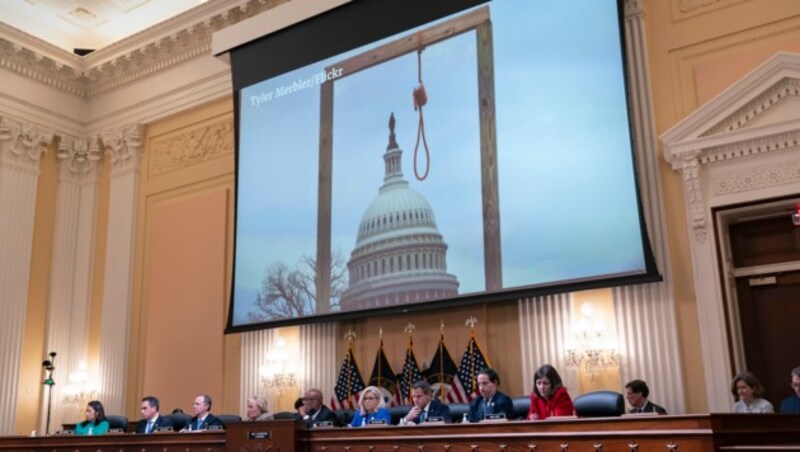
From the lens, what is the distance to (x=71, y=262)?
12.4 metres

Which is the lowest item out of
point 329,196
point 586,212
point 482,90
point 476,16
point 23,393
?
point 23,393

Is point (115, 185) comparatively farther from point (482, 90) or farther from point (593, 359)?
point (593, 359)

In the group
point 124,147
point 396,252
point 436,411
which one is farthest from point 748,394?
point 124,147

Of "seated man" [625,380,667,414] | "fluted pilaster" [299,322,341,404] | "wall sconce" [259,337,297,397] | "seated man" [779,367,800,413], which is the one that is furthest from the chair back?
"wall sconce" [259,337,297,397]

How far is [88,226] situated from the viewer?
12547 mm

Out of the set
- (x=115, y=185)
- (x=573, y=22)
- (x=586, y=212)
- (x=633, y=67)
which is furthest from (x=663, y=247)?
(x=115, y=185)

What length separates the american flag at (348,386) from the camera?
8.97 m

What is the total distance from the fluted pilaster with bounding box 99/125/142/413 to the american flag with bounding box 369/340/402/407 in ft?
14.0

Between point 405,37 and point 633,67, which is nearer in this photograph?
point 633,67

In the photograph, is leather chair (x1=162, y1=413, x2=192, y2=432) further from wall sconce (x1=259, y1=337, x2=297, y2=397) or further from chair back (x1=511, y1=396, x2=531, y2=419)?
chair back (x1=511, y1=396, x2=531, y2=419)

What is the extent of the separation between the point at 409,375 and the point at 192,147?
16.7 feet

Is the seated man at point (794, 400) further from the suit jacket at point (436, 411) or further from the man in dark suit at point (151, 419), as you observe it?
the man in dark suit at point (151, 419)

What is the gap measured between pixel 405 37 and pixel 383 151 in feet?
4.26

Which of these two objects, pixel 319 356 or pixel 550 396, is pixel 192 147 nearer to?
pixel 319 356
